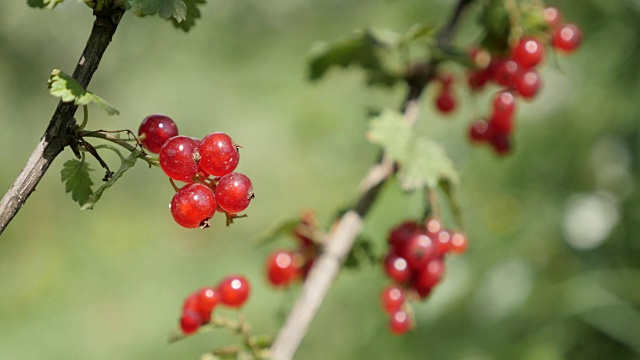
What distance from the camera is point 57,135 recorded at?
719mm

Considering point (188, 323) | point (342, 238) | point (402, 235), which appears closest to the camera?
point (188, 323)

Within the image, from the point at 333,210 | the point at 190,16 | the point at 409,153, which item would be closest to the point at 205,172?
the point at 190,16

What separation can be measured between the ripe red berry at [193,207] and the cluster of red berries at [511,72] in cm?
82

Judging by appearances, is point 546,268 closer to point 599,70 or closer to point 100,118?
point 599,70

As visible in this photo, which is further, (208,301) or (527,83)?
(527,83)

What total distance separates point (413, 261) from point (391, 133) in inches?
9.4

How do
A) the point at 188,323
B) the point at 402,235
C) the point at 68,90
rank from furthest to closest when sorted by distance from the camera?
the point at 402,235
the point at 188,323
the point at 68,90

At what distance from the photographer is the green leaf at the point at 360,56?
145cm

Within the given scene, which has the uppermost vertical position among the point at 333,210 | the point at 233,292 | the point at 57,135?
the point at 333,210

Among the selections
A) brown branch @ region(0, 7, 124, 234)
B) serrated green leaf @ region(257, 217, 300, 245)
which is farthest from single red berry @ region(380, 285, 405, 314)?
brown branch @ region(0, 7, 124, 234)

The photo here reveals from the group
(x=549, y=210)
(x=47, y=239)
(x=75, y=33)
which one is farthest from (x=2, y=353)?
(x=75, y=33)

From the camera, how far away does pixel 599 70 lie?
9.23 feet

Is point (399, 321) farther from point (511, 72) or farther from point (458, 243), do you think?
point (511, 72)

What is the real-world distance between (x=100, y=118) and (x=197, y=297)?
5379 millimetres
